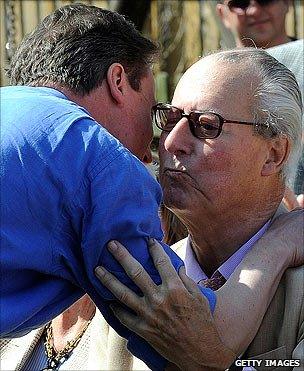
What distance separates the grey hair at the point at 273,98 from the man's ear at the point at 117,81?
17.6 inches

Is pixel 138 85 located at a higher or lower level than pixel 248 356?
higher

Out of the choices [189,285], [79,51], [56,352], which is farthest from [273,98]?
[56,352]

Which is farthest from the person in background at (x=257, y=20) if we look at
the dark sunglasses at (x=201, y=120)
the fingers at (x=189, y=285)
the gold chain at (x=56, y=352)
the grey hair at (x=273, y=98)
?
the fingers at (x=189, y=285)

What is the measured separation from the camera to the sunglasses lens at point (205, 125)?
300 centimetres

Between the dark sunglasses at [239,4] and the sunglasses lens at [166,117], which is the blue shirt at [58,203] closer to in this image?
the sunglasses lens at [166,117]

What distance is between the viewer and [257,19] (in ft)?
16.8

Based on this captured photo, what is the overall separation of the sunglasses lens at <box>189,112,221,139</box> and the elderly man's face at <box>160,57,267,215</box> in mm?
20

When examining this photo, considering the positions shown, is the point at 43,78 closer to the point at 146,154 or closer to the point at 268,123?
the point at 146,154

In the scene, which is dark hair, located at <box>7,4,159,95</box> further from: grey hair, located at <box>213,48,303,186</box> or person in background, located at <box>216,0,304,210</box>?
person in background, located at <box>216,0,304,210</box>

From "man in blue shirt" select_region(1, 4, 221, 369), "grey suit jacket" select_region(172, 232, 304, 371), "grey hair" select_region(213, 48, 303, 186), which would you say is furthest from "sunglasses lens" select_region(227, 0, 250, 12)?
"man in blue shirt" select_region(1, 4, 221, 369)

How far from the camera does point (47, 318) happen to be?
2.53 meters

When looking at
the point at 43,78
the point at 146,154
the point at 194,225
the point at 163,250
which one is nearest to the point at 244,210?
the point at 194,225

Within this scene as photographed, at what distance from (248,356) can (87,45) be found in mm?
1037

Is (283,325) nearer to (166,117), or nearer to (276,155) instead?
(276,155)
